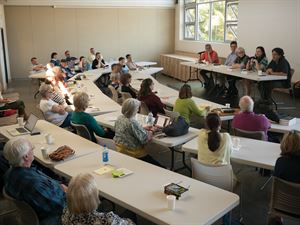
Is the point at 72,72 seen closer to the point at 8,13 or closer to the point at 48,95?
the point at 8,13

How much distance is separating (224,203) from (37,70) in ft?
30.3

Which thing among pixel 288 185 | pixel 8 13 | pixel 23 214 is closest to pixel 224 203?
pixel 288 185

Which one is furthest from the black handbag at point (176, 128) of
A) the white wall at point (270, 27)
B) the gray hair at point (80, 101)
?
the white wall at point (270, 27)

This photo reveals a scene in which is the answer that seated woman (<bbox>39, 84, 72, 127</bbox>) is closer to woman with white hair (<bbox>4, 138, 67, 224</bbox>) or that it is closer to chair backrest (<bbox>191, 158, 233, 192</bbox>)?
woman with white hair (<bbox>4, 138, 67, 224</bbox>)

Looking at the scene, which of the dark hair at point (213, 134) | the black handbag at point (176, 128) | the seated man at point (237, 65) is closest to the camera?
the dark hair at point (213, 134)

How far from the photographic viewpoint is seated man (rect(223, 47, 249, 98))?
9.19m

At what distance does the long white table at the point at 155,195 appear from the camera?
8.02 feet

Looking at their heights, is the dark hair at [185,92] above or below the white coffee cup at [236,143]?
above

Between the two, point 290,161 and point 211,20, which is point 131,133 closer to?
point 290,161

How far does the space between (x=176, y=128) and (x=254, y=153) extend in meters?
0.98

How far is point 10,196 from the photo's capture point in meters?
2.67

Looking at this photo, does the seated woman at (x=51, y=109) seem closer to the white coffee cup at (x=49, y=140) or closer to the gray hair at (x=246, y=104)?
the white coffee cup at (x=49, y=140)

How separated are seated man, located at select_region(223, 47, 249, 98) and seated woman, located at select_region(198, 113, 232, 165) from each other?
19.9 ft

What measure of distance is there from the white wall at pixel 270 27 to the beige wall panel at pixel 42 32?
6.94 meters
